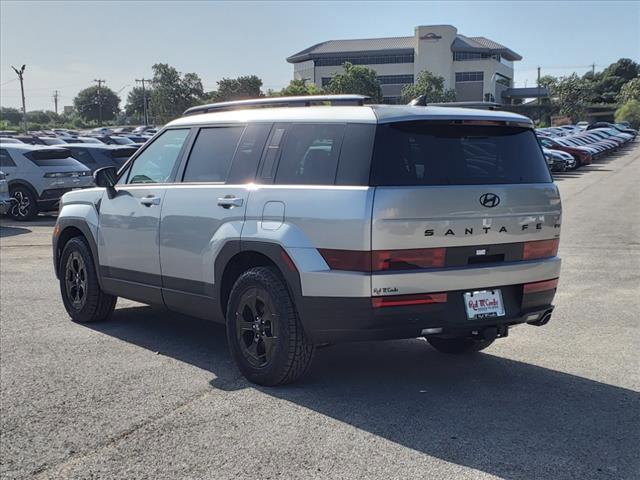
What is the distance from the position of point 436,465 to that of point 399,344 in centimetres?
255

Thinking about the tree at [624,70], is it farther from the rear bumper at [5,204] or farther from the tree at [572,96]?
the rear bumper at [5,204]

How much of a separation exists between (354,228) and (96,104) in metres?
167

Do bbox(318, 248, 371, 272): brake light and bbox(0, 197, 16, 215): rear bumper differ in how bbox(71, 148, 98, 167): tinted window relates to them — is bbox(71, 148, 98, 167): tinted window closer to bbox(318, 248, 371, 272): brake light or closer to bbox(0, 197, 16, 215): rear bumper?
bbox(0, 197, 16, 215): rear bumper

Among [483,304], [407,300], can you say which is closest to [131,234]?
[407,300]

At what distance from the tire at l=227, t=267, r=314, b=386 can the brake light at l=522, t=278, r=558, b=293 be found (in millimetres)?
1527

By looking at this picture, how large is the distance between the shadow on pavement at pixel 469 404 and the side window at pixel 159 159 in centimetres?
145

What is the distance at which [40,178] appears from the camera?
55.5ft

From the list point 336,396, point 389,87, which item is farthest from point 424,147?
point 389,87

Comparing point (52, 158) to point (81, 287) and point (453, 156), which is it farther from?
point (453, 156)

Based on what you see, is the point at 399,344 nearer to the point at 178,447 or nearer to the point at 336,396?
the point at 336,396

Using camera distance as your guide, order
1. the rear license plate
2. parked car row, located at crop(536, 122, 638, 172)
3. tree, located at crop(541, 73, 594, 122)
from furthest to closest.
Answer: tree, located at crop(541, 73, 594, 122)
parked car row, located at crop(536, 122, 638, 172)
the rear license plate

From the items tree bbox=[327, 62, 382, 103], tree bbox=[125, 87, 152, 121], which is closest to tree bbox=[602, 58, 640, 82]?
tree bbox=[327, 62, 382, 103]

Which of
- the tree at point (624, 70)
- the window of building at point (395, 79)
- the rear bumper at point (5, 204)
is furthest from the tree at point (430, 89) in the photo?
the rear bumper at point (5, 204)

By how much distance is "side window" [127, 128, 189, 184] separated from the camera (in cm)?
621
